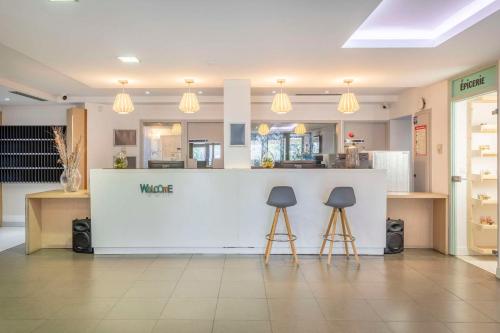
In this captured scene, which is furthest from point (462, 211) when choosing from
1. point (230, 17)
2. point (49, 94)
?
point (49, 94)

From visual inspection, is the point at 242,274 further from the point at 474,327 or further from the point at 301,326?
the point at 474,327

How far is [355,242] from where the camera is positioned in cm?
577

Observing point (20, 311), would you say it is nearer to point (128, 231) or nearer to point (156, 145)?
point (128, 231)

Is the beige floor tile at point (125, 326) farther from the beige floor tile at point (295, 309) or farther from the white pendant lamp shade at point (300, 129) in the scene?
the white pendant lamp shade at point (300, 129)

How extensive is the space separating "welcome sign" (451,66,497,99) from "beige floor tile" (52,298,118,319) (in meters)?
5.39

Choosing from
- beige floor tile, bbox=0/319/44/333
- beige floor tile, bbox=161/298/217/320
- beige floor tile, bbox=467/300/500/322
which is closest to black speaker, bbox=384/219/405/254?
beige floor tile, bbox=467/300/500/322

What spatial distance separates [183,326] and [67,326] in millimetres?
1022

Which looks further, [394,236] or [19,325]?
[394,236]

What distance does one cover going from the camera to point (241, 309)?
3619 millimetres

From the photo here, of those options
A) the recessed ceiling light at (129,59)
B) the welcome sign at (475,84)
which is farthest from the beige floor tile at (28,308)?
the welcome sign at (475,84)

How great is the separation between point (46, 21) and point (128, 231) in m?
3.27

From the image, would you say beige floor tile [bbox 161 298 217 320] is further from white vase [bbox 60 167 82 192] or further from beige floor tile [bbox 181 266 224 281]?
white vase [bbox 60 167 82 192]

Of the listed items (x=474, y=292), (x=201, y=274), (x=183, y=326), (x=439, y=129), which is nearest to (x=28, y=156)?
(x=201, y=274)

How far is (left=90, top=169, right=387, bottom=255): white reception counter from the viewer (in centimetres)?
572
